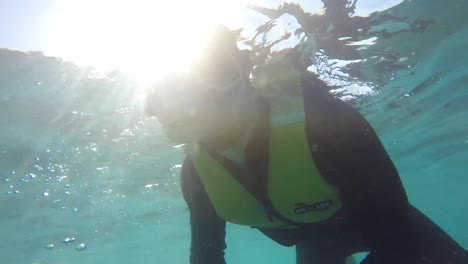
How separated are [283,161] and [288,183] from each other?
0.64ft

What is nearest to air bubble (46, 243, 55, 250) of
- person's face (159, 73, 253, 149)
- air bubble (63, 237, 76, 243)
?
air bubble (63, 237, 76, 243)

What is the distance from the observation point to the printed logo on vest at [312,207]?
320 cm

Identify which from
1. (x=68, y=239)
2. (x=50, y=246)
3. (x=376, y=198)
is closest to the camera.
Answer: (x=376, y=198)

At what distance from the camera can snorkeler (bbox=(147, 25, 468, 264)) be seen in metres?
2.70

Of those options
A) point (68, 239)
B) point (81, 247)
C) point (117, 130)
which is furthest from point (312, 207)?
point (81, 247)

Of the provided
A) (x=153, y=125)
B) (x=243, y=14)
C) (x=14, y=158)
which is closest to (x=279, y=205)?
(x=243, y=14)

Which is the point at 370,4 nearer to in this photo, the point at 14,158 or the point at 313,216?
the point at 313,216

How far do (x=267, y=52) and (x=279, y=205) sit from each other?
7705mm

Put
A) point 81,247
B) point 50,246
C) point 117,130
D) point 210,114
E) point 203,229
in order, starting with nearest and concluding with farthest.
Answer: point 210,114
point 203,229
point 117,130
point 50,246
point 81,247

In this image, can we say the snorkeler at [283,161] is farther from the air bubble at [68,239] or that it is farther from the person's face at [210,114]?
the air bubble at [68,239]

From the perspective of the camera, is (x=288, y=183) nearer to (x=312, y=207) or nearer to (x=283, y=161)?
(x=283, y=161)

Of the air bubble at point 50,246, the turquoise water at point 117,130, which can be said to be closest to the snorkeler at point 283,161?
the turquoise water at point 117,130

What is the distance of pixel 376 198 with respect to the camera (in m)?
2.67

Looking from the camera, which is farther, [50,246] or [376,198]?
[50,246]
